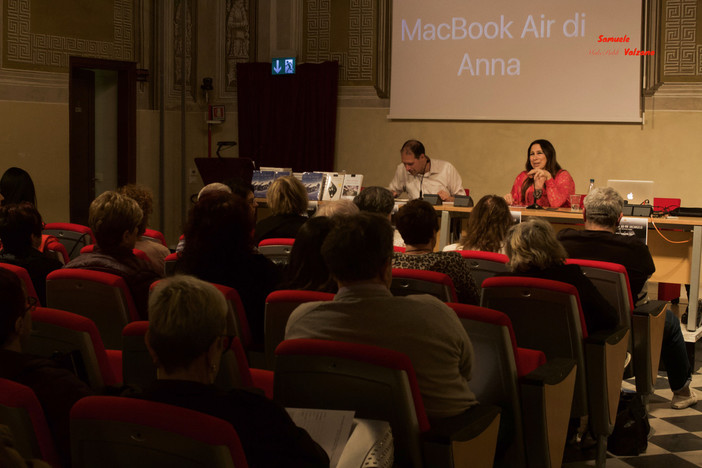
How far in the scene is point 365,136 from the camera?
8.92 meters

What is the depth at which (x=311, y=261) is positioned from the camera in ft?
9.09

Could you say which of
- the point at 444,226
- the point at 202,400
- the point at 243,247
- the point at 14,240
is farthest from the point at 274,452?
the point at 444,226

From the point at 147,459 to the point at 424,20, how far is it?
758 cm

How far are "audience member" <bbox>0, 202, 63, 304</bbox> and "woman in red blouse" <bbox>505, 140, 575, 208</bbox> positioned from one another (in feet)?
13.2

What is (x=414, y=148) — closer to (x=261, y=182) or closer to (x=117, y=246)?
(x=261, y=182)

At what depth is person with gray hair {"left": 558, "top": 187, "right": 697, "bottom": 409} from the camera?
3.89 metres

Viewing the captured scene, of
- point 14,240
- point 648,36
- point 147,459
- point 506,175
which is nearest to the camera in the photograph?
point 147,459

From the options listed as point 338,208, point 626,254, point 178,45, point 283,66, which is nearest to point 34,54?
point 178,45

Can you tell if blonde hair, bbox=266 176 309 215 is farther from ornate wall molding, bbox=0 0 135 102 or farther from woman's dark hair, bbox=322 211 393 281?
ornate wall molding, bbox=0 0 135 102

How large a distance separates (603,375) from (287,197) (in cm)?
219

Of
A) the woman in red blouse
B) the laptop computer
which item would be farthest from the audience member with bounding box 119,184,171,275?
the laptop computer

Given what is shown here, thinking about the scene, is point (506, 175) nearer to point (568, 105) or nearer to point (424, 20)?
point (568, 105)

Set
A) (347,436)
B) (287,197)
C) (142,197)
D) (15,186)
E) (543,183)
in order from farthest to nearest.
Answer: (543,183)
(15,186)
(287,197)
(142,197)
(347,436)

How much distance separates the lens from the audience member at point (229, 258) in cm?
297
